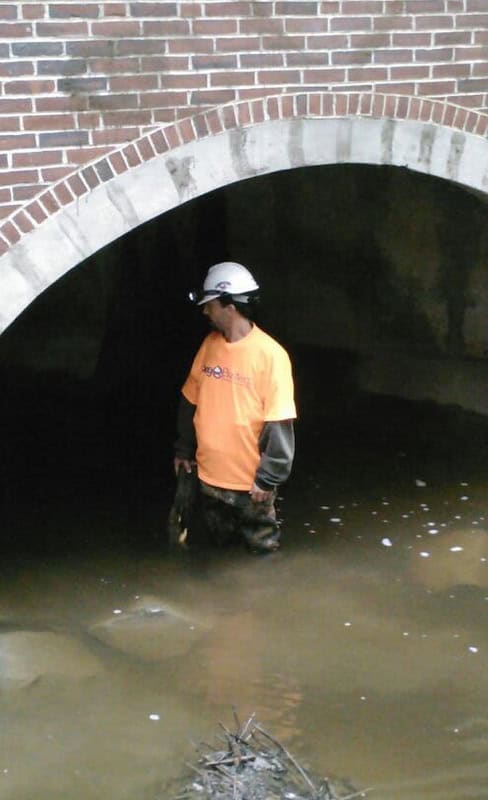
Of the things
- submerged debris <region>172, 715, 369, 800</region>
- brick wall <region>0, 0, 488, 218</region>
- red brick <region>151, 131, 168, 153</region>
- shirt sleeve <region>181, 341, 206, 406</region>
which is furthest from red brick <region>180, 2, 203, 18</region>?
submerged debris <region>172, 715, 369, 800</region>

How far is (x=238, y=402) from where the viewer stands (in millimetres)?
5820

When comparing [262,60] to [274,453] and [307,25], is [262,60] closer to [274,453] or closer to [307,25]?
[307,25]

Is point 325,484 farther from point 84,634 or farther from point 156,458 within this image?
point 84,634

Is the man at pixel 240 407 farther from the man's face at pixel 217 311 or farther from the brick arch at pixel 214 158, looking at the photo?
the brick arch at pixel 214 158

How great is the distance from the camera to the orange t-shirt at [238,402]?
574 cm

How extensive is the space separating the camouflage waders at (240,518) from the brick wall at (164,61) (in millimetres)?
2067

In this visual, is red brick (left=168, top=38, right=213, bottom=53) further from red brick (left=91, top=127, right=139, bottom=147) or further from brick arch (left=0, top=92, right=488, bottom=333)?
red brick (left=91, top=127, right=139, bottom=147)

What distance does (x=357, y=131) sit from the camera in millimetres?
5496

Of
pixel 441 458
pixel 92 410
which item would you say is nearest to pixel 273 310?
pixel 92 410

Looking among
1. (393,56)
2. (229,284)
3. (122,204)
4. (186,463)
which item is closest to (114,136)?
(122,204)

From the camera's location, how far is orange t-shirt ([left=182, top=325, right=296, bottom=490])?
18.8 feet

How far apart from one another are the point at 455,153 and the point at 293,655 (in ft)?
9.26

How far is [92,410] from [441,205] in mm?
3623

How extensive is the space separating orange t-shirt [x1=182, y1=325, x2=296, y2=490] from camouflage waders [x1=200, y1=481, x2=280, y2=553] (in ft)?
0.29
